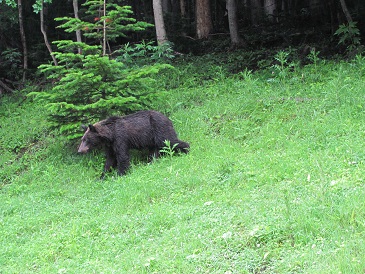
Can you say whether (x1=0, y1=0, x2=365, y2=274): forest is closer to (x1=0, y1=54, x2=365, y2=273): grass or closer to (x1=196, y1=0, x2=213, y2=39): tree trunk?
(x1=0, y1=54, x2=365, y2=273): grass

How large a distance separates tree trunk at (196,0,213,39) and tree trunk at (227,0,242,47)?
7.16 feet

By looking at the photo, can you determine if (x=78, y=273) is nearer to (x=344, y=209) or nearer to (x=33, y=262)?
(x=33, y=262)

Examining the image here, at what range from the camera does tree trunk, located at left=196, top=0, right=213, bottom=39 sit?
19.3 metres

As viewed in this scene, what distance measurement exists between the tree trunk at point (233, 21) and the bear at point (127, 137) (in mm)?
8822

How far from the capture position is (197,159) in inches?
338

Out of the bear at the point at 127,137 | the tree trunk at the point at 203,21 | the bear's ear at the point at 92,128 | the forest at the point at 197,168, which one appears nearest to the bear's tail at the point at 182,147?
the bear at the point at 127,137

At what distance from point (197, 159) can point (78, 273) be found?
3764mm

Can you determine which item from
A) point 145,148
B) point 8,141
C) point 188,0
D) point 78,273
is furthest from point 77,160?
point 188,0

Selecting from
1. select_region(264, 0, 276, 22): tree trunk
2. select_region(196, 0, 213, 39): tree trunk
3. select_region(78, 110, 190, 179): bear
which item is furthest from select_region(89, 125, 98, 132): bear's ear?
select_region(264, 0, 276, 22): tree trunk

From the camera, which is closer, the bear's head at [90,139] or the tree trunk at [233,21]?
the bear's head at [90,139]

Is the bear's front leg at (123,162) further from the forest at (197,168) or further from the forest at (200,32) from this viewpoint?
the forest at (200,32)

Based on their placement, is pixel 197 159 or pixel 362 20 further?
pixel 362 20

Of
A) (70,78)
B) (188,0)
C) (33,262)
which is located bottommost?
(33,262)

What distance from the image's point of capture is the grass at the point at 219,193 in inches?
198
